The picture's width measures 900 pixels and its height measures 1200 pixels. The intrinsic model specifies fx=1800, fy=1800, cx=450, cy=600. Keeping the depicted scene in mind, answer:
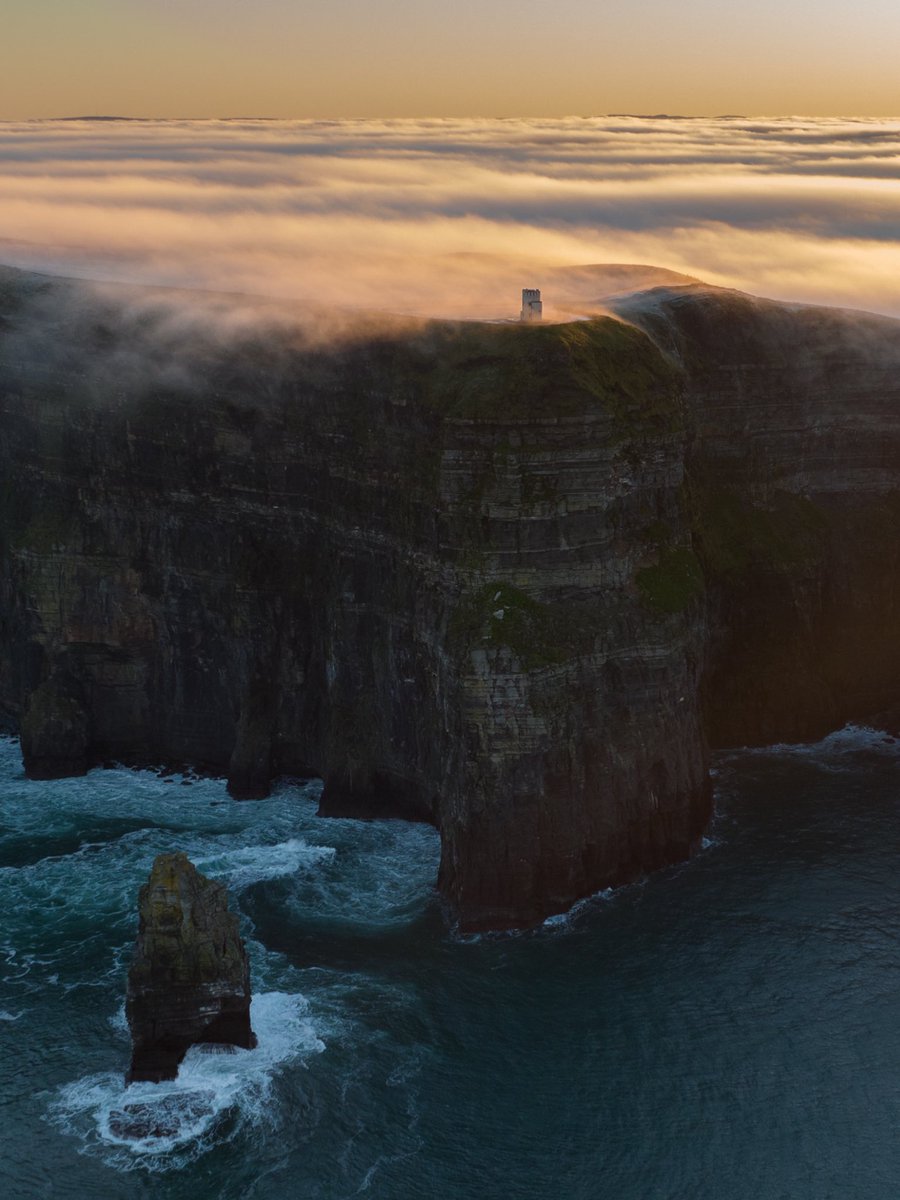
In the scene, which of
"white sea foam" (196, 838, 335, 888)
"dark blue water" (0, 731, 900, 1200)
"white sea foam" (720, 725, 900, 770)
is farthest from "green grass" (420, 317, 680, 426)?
"white sea foam" (196, 838, 335, 888)

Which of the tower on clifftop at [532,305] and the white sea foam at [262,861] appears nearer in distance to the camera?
the white sea foam at [262,861]

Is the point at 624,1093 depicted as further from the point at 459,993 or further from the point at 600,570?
the point at 600,570

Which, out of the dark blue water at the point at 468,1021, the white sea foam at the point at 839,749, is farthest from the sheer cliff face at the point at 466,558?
the dark blue water at the point at 468,1021

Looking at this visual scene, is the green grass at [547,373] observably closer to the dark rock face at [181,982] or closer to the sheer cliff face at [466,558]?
the sheer cliff face at [466,558]

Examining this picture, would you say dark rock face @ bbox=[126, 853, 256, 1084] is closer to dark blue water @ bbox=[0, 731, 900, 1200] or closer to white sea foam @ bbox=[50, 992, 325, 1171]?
white sea foam @ bbox=[50, 992, 325, 1171]

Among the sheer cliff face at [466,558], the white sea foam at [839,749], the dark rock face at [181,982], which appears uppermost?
the sheer cliff face at [466,558]

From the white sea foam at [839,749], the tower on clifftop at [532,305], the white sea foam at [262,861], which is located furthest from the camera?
the white sea foam at [839,749]

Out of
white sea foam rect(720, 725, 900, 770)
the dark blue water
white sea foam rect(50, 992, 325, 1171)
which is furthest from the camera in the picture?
white sea foam rect(720, 725, 900, 770)

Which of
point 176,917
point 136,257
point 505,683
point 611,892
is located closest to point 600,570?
point 505,683
